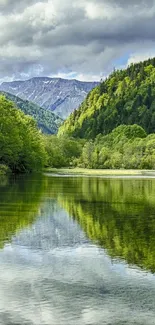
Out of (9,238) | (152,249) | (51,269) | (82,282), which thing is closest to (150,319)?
(82,282)

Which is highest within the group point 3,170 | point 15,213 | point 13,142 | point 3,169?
point 13,142

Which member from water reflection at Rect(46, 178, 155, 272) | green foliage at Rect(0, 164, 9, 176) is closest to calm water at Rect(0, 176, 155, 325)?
water reflection at Rect(46, 178, 155, 272)

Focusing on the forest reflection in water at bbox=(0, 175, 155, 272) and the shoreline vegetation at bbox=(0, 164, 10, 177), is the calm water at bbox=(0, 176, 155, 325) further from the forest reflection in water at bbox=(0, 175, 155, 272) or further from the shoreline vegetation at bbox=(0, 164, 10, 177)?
the shoreline vegetation at bbox=(0, 164, 10, 177)

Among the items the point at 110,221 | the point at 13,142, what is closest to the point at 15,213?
the point at 110,221

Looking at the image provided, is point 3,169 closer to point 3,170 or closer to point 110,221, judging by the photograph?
point 3,170

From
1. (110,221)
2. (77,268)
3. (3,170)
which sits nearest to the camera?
(77,268)

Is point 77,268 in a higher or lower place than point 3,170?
higher

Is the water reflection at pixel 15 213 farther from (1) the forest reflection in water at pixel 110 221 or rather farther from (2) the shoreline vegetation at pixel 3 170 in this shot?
(2) the shoreline vegetation at pixel 3 170

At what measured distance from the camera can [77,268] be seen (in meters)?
18.3

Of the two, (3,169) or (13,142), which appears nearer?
(13,142)

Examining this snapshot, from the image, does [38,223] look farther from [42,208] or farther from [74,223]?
[42,208]

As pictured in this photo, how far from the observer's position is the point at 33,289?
1525 cm

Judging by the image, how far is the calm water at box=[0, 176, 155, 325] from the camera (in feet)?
42.9

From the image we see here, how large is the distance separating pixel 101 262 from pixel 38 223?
11504 mm
